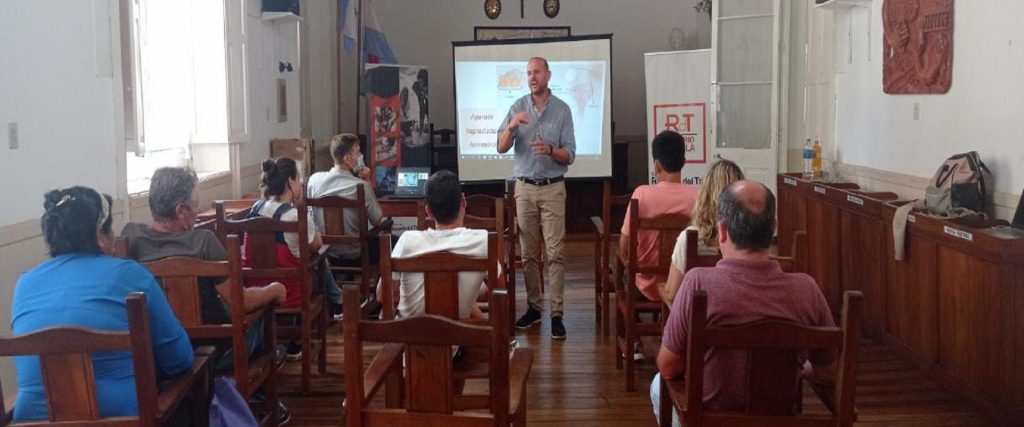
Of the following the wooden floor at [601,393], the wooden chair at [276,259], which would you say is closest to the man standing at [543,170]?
the wooden floor at [601,393]

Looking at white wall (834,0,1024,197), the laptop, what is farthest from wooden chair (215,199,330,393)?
white wall (834,0,1024,197)

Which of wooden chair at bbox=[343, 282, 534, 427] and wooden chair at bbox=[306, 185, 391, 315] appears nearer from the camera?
wooden chair at bbox=[343, 282, 534, 427]

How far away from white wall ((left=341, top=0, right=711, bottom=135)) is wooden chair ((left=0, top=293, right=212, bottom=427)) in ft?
30.2

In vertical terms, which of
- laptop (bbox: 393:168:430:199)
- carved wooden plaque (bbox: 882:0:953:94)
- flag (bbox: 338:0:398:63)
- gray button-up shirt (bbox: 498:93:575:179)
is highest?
flag (bbox: 338:0:398:63)

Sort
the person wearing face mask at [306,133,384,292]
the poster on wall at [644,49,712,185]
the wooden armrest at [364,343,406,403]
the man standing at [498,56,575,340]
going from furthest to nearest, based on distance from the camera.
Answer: the poster on wall at [644,49,712,185] → the person wearing face mask at [306,133,384,292] → the man standing at [498,56,575,340] → the wooden armrest at [364,343,406,403]

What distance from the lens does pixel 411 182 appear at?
24.0 feet

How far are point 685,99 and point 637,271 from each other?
5.38 meters

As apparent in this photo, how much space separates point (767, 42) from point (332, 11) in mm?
4242

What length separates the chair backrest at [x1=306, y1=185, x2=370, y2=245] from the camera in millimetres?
5059

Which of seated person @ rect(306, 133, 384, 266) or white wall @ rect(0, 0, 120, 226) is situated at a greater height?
white wall @ rect(0, 0, 120, 226)

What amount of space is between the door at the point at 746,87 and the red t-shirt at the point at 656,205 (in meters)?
4.00

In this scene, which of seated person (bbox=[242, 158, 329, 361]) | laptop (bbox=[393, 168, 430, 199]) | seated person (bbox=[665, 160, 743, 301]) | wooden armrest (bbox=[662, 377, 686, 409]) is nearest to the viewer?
wooden armrest (bbox=[662, 377, 686, 409])

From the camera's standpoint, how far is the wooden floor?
4.04m

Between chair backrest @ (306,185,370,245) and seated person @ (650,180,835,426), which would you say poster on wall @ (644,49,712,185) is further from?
seated person @ (650,180,835,426)
